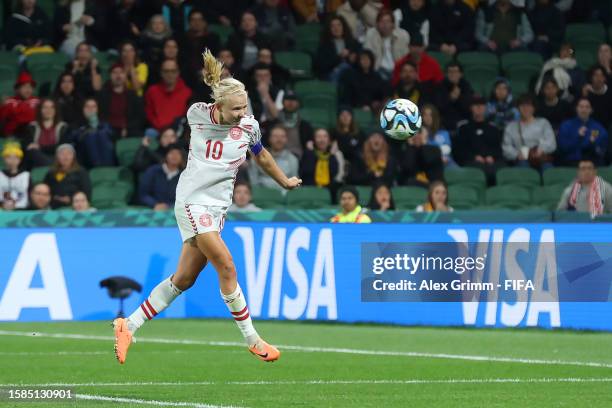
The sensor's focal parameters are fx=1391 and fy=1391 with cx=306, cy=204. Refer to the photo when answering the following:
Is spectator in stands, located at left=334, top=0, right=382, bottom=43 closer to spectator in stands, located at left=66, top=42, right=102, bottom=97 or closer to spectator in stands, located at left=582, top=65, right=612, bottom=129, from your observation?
spectator in stands, located at left=582, top=65, right=612, bottom=129

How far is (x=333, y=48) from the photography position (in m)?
22.0

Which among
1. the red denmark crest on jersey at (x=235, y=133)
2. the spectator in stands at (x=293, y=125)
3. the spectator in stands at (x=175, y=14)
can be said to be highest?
the spectator in stands at (x=175, y=14)

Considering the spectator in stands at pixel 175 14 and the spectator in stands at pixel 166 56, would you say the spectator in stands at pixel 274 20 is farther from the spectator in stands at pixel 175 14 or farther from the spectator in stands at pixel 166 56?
the spectator in stands at pixel 166 56

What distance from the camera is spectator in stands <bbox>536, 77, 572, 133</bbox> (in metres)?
21.1

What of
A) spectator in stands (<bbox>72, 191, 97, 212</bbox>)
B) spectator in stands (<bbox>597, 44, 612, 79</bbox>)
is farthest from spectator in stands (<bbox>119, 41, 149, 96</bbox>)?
spectator in stands (<bbox>597, 44, 612, 79</bbox>)

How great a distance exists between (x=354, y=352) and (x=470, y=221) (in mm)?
3882

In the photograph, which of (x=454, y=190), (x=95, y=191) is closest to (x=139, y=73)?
(x=95, y=191)

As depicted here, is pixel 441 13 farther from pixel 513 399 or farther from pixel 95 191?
pixel 513 399

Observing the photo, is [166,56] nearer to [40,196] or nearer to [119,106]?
[119,106]

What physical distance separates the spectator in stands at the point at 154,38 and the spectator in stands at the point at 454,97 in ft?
14.2

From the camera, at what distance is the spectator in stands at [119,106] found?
20.2m

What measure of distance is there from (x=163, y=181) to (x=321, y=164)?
239 cm

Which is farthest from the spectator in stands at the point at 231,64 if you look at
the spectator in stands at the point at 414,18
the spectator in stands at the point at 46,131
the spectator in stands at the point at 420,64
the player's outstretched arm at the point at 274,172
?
the player's outstretched arm at the point at 274,172

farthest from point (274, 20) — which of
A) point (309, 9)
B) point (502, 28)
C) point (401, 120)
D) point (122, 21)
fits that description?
point (401, 120)
